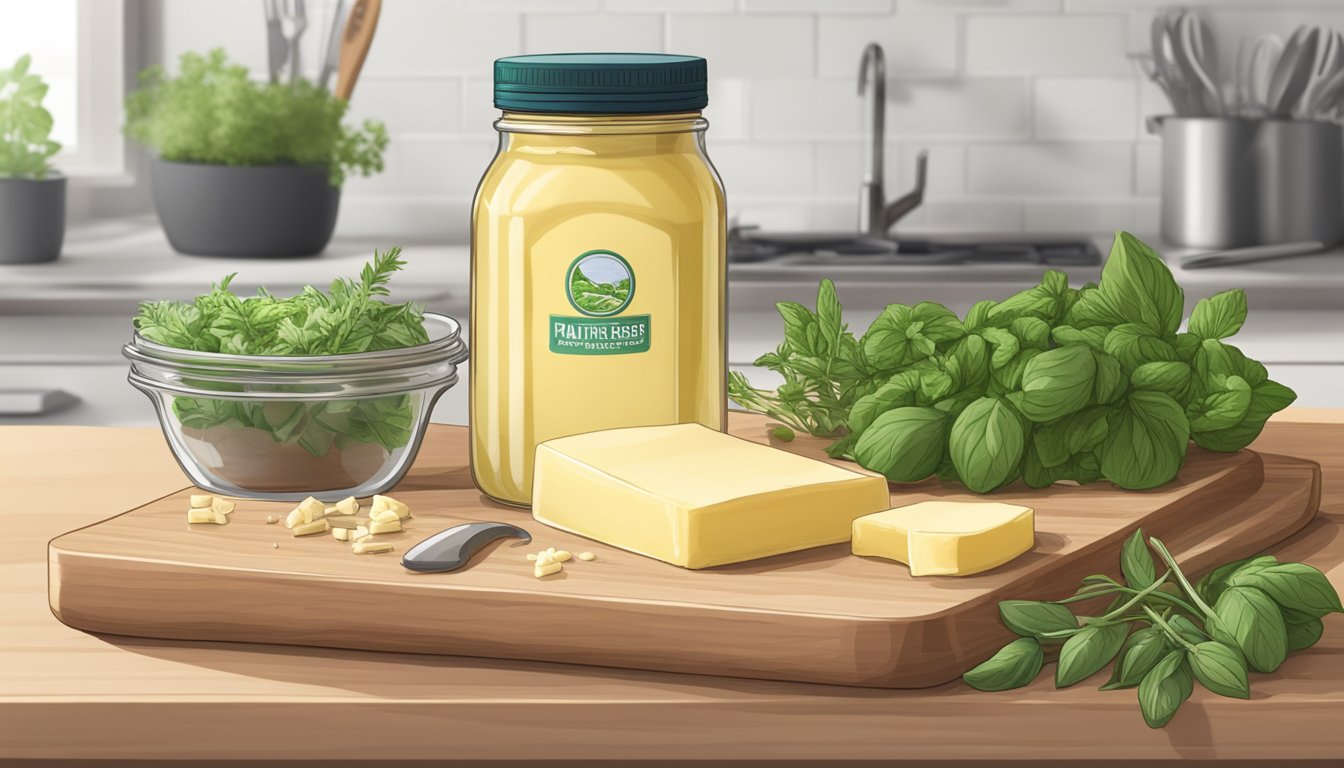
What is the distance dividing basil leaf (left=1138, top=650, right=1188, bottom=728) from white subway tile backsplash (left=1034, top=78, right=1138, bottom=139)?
2308 millimetres

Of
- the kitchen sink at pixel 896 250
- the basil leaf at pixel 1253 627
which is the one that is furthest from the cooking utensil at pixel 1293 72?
the basil leaf at pixel 1253 627

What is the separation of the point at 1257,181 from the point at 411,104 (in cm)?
145

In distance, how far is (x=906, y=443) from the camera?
3.13ft

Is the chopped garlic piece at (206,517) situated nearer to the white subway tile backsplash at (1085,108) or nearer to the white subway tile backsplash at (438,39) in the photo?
the white subway tile backsplash at (438,39)

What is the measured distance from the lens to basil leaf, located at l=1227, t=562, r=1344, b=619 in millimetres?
729

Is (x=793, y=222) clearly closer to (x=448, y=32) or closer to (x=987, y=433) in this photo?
(x=448, y=32)

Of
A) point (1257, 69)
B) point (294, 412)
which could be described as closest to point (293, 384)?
point (294, 412)

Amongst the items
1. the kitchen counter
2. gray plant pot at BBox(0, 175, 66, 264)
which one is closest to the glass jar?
the kitchen counter

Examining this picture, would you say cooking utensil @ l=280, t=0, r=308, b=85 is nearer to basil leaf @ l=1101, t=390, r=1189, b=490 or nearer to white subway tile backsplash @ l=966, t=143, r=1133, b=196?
white subway tile backsplash @ l=966, t=143, r=1133, b=196

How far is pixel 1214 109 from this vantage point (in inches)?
105

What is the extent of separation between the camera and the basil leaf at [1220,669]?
70cm

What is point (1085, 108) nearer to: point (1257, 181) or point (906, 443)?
point (1257, 181)

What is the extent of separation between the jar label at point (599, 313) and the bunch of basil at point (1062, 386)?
16 cm

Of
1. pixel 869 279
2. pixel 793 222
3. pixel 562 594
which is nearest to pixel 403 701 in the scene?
pixel 562 594
